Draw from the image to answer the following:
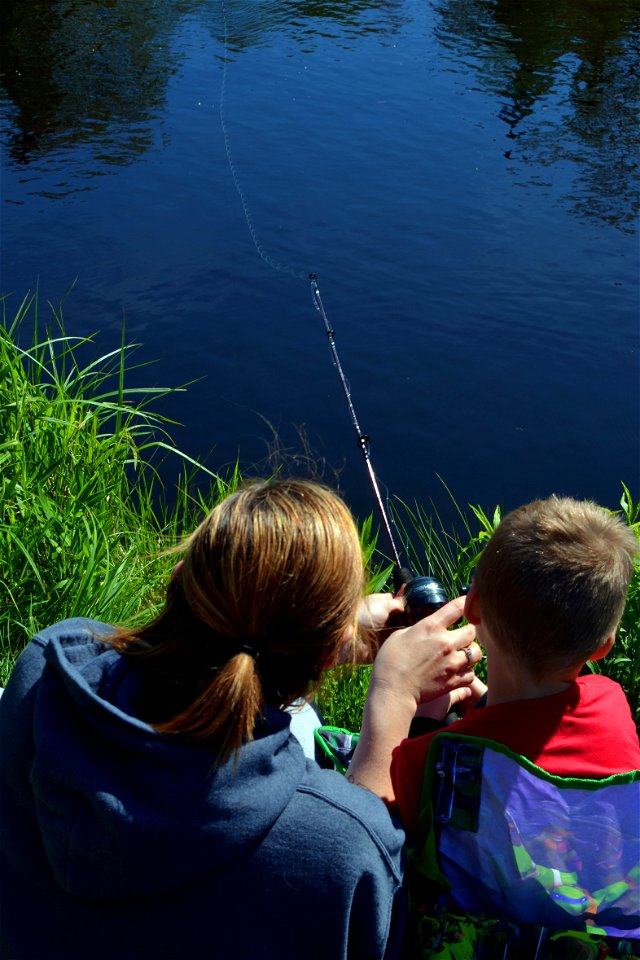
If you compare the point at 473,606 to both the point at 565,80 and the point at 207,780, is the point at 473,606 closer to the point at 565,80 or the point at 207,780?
the point at 207,780

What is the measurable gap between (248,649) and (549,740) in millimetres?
547

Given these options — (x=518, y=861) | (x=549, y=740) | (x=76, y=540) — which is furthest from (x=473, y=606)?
(x=76, y=540)

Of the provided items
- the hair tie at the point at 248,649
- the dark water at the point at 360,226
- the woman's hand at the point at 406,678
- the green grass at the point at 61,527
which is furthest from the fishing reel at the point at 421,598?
the dark water at the point at 360,226

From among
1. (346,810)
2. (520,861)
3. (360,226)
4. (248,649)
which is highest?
(248,649)

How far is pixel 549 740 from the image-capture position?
158 cm

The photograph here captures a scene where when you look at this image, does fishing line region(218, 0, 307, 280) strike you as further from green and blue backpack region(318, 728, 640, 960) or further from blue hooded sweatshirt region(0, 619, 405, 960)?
blue hooded sweatshirt region(0, 619, 405, 960)

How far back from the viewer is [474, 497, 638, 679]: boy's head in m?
1.57

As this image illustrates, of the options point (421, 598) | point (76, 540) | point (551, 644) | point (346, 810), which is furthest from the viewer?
point (76, 540)

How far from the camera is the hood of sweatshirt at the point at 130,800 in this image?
1.24 meters

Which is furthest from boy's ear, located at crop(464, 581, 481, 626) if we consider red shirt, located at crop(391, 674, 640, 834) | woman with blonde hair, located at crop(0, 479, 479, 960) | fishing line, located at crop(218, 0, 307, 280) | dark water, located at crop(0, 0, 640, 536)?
fishing line, located at crop(218, 0, 307, 280)

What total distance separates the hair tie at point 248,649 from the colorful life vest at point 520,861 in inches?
14.7

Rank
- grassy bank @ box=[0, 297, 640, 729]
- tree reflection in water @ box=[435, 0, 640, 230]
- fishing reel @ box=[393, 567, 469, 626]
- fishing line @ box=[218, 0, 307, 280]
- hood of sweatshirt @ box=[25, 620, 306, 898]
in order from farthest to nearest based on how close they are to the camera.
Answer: tree reflection in water @ box=[435, 0, 640, 230]
fishing line @ box=[218, 0, 307, 280]
grassy bank @ box=[0, 297, 640, 729]
fishing reel @ box=[393, 567, 469, 626]
hood of sweatshirt @ box=[25, 620, 306, 898]

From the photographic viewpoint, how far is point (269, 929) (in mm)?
1335

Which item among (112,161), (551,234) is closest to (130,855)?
(551,234)
